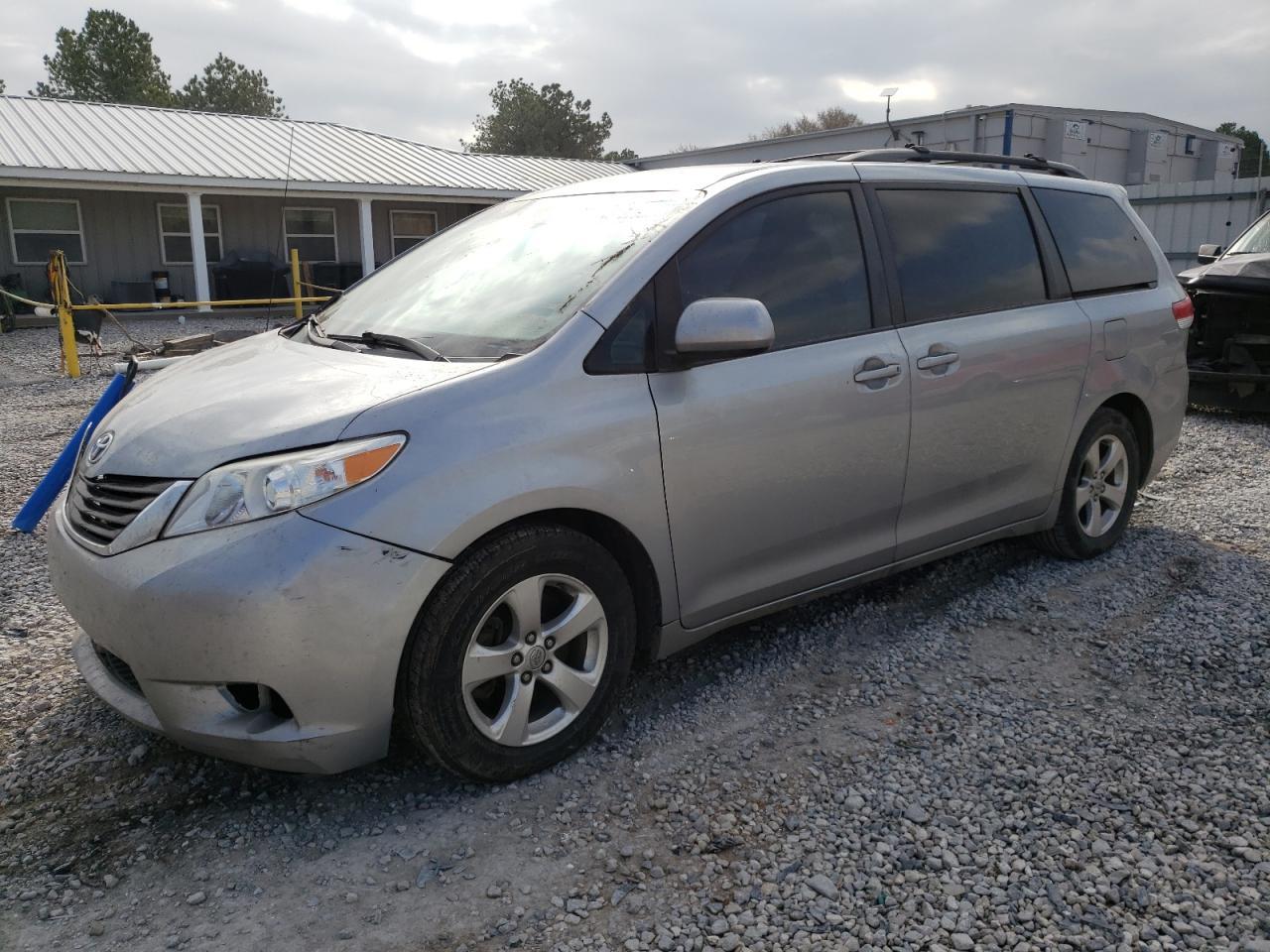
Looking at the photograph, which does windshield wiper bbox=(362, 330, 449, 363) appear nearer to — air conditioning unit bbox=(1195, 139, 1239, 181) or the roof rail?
the roof rail

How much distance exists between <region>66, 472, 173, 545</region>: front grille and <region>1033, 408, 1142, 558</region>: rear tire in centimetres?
385

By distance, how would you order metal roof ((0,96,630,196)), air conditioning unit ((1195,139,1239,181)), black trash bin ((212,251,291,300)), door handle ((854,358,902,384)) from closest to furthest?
door handle ((854,358,902,384))
metal roof ((0,96,630,196))
black trash bin ((212,251,291,300))
air conditioning unit ((1195,139,1239,181))

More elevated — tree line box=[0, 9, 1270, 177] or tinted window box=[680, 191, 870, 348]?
tree line box=[0, 9, 1270, 177]

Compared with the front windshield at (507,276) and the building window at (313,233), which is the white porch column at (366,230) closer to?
the building window at (313,233)

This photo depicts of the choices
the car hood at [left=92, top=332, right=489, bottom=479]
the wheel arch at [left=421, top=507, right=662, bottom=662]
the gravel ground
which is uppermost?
the car hood at [left=92, top=332, right=489, bottom=479]

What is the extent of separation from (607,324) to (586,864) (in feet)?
5.11

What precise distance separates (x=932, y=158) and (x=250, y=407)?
3.11m

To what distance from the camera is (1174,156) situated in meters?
25.6

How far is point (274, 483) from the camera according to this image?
256 cm

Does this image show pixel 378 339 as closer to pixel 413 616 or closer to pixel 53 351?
pixel 413 616

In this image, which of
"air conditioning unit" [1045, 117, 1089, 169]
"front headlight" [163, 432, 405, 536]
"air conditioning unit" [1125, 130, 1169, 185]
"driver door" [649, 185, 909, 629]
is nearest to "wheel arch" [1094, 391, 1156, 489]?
"driver door" [649, 185, 909, 629]

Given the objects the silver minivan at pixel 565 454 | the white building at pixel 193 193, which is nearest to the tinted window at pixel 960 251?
the silver minivan at pixel 565 454

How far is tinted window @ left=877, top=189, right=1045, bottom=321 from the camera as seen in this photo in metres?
3.87

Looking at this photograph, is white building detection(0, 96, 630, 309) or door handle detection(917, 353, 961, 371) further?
white building detection(0, 96, 630, 309)
